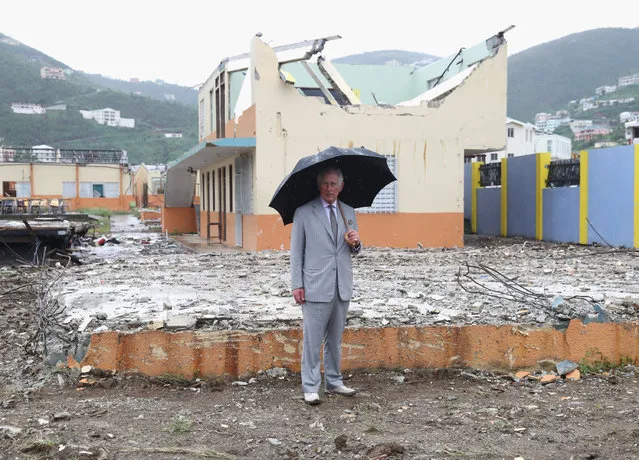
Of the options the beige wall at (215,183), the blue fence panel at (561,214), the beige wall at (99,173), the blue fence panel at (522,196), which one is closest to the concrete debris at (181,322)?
the beige wall at (215,183)

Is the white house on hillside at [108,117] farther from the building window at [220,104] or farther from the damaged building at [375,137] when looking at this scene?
the damaged building at [375,137]

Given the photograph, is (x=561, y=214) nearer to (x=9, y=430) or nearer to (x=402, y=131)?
(x=402, y=131)

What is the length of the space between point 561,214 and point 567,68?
533 feet

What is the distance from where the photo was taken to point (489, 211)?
895 inches

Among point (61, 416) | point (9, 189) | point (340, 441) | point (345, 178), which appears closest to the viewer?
point (340, 441)

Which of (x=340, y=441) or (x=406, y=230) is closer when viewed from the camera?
(x=340, y=441)

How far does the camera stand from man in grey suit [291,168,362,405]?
5090 millimetres

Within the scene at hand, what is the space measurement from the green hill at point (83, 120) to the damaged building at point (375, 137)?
3562 inches

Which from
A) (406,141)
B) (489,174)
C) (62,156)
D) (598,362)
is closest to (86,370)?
(598,362)

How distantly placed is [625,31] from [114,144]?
141 meters

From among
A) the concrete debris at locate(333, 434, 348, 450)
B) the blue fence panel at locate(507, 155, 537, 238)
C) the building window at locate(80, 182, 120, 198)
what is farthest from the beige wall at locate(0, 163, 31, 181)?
the concrete debris at locate(333, 434, 348, 450)

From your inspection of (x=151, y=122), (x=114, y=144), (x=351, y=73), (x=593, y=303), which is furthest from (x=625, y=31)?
(x=593, y=303)

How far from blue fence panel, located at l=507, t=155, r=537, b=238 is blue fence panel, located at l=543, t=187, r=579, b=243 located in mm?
746

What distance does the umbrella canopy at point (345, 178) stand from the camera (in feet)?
16.9
